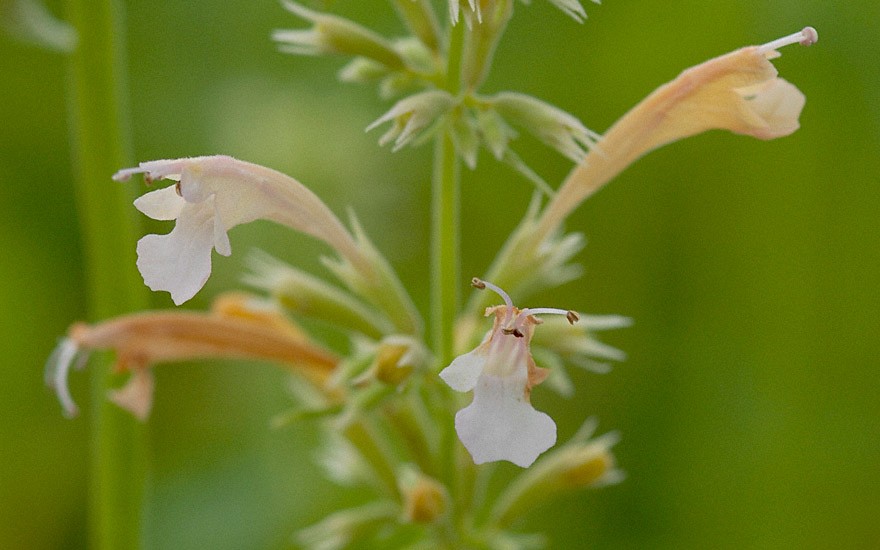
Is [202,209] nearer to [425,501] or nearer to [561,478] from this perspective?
[425,501]

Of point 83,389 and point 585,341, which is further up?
point 585,341

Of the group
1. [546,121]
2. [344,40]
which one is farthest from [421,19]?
[546,121]

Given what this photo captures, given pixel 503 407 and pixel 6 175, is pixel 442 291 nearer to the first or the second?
pixel 503 407

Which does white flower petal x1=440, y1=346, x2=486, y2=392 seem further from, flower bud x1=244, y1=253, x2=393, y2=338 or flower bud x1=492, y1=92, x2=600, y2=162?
flower bud x1=244, y1=253, x2=393, y2=338

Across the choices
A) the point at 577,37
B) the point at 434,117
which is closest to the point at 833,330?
the point at 577,37

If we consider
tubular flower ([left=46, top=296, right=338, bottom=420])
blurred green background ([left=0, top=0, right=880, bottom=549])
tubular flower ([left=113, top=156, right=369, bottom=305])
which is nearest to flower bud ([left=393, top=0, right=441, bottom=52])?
tubular flower ([left=113, top=156, right=369, bottom=305])

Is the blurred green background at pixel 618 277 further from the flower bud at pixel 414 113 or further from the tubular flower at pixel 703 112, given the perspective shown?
the flower bud at pixel 414 113
